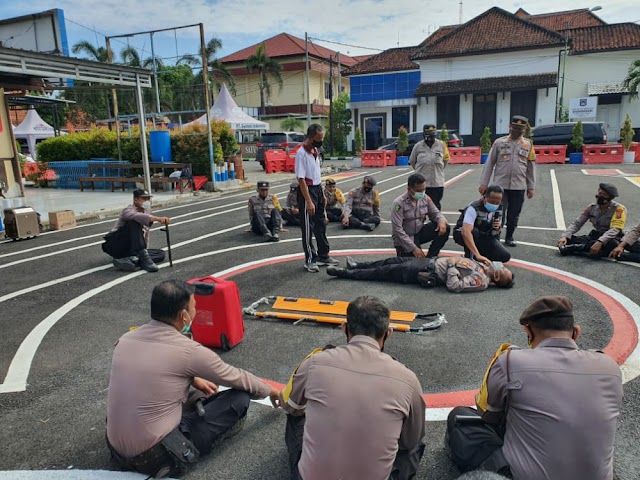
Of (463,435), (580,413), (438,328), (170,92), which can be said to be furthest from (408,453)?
(170,92)

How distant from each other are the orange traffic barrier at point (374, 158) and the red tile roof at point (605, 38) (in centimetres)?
1675

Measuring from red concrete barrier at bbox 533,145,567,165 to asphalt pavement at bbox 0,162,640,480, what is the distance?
14.1m

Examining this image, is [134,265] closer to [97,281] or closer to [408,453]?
[97,281]

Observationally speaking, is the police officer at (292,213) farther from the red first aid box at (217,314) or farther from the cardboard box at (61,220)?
the red first aid box at (217,314)

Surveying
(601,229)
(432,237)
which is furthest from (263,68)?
(601,229)

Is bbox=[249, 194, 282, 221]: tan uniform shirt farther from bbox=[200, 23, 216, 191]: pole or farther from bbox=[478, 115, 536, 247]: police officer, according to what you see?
bbox=[200, 23, 216, 191]: pole

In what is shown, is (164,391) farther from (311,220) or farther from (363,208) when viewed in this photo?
(363,208)

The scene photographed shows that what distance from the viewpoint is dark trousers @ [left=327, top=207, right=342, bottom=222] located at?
1044cm

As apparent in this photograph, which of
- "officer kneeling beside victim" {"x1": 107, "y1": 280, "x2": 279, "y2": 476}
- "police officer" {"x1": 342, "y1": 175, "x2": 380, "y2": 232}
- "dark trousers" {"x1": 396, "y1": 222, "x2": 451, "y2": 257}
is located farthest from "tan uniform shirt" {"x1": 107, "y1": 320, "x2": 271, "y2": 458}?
"police officer" {"x1": 342, "y1": 175, "x2": 380, "y2": 232}

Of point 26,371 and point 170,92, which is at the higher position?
point 170,92

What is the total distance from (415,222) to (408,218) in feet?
0.37

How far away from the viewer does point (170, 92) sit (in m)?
48.6

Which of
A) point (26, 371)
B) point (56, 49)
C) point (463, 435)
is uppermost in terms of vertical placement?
point (56, 49)

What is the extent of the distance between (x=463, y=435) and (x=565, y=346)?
0.80m
